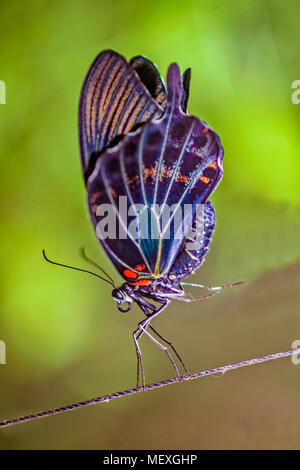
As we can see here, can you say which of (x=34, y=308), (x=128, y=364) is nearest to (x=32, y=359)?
(x=34, y=308)

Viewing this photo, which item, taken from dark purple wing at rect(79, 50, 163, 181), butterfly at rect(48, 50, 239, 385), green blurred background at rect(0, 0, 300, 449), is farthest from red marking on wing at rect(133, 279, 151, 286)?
green blurred background at rect(0, 0, 300, 449)

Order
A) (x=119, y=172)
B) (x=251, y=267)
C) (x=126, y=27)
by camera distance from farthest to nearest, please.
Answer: (x=251, y=267)
(x=126, y=27)
(x=119, y=172)

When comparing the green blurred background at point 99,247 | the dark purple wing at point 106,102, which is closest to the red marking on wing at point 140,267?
the dark purple wing at point 106,102

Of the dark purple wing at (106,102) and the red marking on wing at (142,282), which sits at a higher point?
the dark purple wing at (106,102)

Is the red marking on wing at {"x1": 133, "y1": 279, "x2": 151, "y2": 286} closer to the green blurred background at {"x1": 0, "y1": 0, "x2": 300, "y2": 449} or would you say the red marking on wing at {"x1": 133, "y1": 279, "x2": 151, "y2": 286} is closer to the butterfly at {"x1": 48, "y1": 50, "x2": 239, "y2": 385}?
the butterfly at {"x1": 48, "y1": 50, "x2": 239, "y2": 385}

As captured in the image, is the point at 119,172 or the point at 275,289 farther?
the point at 275,289

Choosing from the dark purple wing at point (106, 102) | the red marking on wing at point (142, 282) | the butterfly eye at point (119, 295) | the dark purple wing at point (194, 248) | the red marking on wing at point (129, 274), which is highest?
the dark purple wing at point (106, 102)

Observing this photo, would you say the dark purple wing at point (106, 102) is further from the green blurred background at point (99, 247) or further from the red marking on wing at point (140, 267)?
the green blurred background at point (99, 247)

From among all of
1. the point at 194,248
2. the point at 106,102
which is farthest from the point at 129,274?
the point at 106,102
